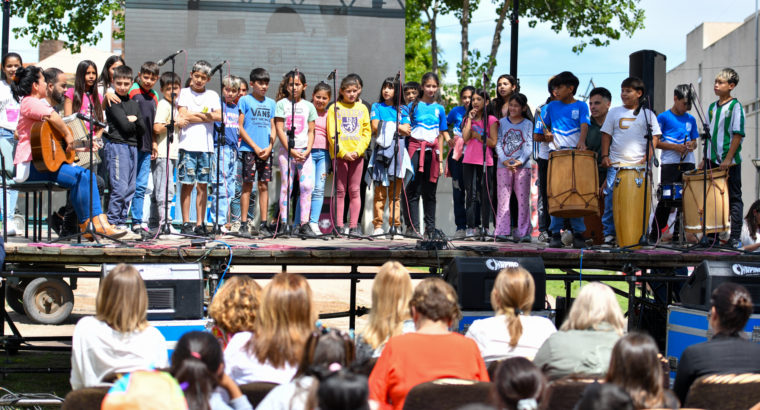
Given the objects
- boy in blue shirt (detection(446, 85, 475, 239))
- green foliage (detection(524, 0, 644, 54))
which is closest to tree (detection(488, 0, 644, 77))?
green foliage (detection(524, 0, 644, 54))

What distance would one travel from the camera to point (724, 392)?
12.3ft

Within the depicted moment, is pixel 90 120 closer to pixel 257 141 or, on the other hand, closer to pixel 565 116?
pixel 257 141

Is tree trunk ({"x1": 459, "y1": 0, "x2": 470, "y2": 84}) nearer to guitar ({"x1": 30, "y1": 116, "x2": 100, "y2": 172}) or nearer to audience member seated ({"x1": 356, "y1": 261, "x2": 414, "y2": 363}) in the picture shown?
guitar ({"x1": 30, "y1": 116, "x2": 100, "y2": 172})

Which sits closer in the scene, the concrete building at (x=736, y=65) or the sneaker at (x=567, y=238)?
the sneaker at (x=567, y=238)

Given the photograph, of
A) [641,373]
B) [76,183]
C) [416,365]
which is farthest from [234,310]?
[76,183]

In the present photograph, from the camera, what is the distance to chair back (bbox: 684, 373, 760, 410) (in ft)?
12.3

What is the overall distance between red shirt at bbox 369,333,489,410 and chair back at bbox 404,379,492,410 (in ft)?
1.20

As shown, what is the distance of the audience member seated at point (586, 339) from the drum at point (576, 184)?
3.48 meters

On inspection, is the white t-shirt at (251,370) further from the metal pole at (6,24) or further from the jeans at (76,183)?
the metal pole at (6,24)

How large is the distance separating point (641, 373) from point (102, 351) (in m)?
2.67

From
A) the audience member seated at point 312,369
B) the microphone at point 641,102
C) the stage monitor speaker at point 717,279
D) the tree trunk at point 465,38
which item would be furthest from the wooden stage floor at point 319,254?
the tree trunk at point 465,38

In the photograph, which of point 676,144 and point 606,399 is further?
point 676,144

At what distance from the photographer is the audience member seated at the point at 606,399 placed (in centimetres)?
293

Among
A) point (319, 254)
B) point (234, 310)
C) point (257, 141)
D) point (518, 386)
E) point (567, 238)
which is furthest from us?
point (257, 141)
